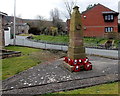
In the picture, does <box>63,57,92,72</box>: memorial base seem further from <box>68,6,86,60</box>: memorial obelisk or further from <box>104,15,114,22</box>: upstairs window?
<box>104,15,114,22</box>: upstairs window

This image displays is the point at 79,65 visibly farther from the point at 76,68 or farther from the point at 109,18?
the point at 109,18

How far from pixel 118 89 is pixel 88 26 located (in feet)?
103

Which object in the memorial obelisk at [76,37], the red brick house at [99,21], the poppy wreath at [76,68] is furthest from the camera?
the red brick house at [99,21]

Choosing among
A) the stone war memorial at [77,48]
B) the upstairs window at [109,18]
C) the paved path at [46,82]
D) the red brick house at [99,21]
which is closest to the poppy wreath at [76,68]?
the stone war memorial at [77,48]

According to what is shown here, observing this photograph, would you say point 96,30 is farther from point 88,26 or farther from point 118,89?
point 118,89

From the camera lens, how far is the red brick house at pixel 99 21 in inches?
1347

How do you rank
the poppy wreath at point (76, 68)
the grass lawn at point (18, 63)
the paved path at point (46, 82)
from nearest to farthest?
1. the paved path at point (46, 82)
2. the grass lawn at point (18, 63)
3. the poppy wreath at point (76, 68)

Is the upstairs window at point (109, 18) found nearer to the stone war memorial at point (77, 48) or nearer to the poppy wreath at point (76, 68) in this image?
the stone war memorial at point (77, 48)

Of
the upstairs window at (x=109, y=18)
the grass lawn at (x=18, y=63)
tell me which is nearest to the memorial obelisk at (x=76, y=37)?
the grass lawn at (x=18, y=63)

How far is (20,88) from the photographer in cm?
635

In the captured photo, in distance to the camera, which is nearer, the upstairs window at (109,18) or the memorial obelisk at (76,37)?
the memorial obelisk at (76,37)

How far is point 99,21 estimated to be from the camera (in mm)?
34938

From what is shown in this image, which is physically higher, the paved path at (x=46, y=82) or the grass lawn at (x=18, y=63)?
the grass lawn at (x=18, y=63)

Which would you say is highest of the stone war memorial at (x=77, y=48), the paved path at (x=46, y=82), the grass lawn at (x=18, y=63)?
the stone war memorial at (x=77, y=48)
